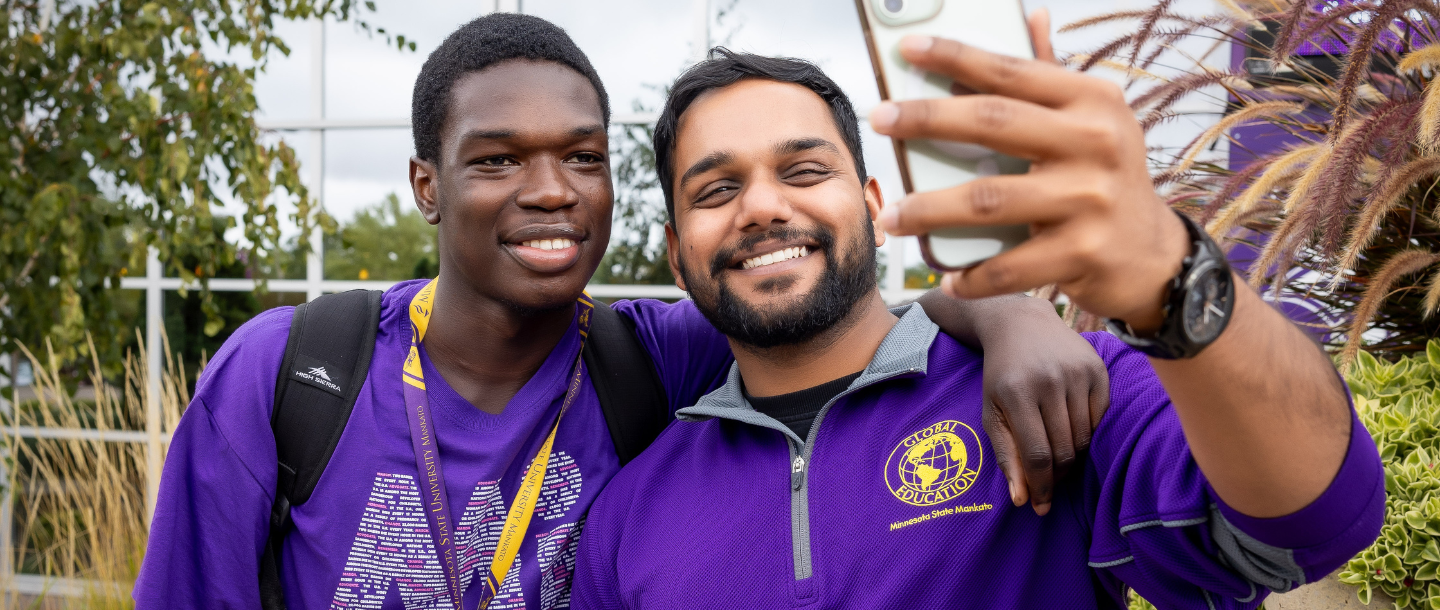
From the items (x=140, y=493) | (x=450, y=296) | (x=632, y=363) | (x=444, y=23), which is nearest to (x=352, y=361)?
(x=450, y=296)

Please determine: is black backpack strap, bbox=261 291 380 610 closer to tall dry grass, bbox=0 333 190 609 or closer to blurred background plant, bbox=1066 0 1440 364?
blurred background plant, bbox=1066 0 1440 364

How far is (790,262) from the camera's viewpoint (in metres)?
1.66

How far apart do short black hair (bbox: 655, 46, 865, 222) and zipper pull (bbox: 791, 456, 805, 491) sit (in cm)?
65

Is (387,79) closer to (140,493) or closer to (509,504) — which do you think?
(140,493)

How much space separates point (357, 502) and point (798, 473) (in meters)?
0.89

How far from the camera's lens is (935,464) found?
1485 millimetres

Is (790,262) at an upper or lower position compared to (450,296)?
upper

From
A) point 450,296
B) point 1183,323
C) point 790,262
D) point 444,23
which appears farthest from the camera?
point 444,23

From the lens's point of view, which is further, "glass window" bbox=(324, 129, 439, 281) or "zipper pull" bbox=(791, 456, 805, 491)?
"glass window" bbox=(324, 129, 439, 281)

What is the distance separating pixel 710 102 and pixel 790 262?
430mm

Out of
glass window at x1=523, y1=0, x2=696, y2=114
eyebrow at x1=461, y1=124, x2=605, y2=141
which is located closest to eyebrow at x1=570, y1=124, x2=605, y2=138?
eyebrow at x1=461, y1=124, x2=605, y2=141

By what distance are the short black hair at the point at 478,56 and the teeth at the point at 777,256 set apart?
23.9 inches

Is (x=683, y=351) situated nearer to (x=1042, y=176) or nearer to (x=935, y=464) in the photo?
(x=935, y=464)

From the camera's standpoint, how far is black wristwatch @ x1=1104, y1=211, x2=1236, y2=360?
2.65ft
